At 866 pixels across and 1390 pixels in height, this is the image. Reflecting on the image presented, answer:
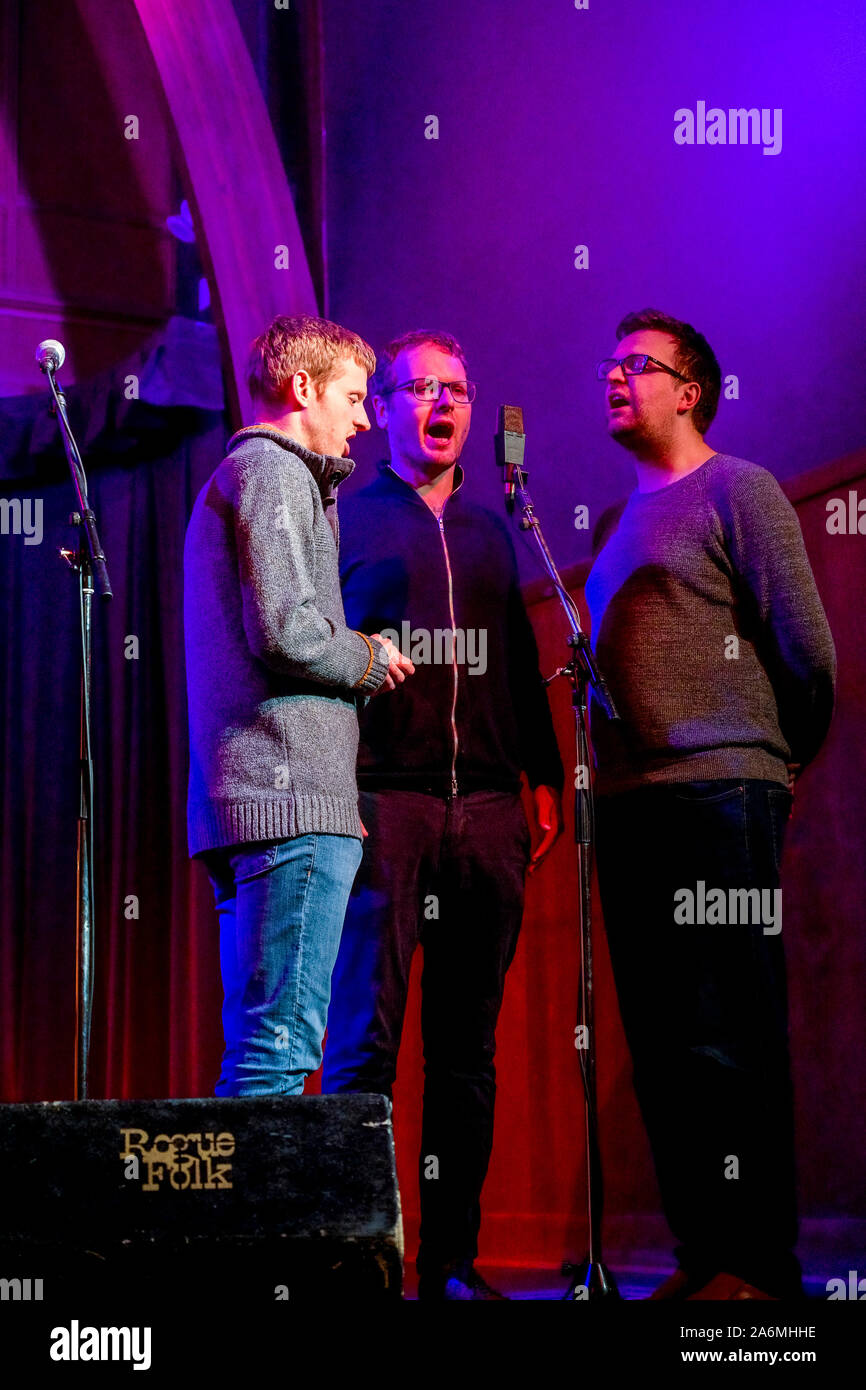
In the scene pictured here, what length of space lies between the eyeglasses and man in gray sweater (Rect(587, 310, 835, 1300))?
13.1 inches

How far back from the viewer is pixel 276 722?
2215mm

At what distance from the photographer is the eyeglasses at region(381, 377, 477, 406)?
2.94 meters

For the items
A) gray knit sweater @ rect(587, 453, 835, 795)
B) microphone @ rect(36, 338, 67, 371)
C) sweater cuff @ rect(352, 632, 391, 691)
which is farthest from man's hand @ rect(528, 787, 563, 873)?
microphone @ rect(36, 338, 67, 371)

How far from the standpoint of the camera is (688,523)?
2.82m

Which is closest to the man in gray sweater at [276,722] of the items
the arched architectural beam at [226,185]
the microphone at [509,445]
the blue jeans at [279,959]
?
the blue jeans at [279,959]

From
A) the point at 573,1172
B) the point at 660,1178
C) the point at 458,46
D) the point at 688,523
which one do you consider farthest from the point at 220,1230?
the point at 458,46

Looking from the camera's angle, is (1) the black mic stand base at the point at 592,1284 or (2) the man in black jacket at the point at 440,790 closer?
(1) the black mic stand base at the point at 592,1284

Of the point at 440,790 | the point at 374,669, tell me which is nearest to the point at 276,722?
the point at 374,669

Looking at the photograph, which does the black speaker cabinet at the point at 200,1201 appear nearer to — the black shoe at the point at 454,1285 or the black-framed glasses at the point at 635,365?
the black shoe at the point at 454,1285

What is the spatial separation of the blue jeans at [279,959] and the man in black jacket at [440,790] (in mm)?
462

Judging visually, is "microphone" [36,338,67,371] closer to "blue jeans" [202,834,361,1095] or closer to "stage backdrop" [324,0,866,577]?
"blue jeans" [202,834,361,1095]

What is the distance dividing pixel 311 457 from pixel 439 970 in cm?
104

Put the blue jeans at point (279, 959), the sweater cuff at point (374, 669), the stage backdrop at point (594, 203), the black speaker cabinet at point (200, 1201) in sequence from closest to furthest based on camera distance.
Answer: the black speaker cabinet at point (200, 1201), the blue jeans at point (279, 959), the sweater cuff at point (374, 669), the stage backdrop at point (594, 203)

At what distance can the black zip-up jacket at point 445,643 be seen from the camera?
276cm
